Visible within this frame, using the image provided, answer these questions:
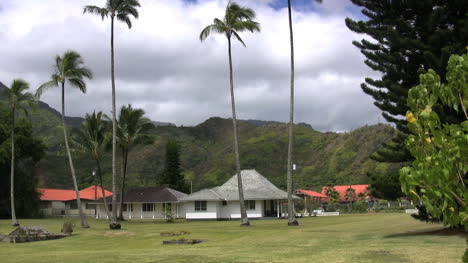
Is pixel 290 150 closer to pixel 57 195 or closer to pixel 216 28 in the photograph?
pixel 216 28

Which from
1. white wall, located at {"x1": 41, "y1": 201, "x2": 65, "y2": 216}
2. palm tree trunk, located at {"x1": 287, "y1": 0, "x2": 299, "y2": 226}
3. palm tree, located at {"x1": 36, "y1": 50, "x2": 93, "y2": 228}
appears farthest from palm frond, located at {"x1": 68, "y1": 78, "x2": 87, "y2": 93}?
white wall, located at {"x1": 41, "y1": 201, "x2": 65, "y2": 216}

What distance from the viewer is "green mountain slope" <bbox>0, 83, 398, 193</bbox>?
91.7 m

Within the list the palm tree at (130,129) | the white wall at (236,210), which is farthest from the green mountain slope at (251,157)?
the palm tree at (130,129)

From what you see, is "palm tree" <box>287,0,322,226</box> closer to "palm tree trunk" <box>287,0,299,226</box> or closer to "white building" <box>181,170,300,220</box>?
"palm tree trunk" <box>287,0,299,226</box>

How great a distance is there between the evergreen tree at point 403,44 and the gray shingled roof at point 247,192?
83.8 ft

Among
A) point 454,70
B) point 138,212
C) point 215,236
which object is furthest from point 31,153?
point 454,70

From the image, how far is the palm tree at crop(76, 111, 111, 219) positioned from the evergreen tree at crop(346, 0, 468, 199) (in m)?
24.7

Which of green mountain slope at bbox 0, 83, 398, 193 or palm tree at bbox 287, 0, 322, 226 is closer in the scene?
palm tree at bbox 287, 0, 322, 226

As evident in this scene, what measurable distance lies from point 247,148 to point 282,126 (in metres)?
26.3

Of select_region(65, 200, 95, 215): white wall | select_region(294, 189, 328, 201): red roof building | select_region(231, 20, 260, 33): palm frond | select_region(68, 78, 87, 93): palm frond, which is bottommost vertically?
select_region(65, 200, 95, 215): white wall

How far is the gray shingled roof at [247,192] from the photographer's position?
4472cm

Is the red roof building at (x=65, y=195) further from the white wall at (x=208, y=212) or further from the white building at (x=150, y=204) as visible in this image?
the white wall at (x=208, y=212)

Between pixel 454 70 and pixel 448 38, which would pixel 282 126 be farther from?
pixel 454 70

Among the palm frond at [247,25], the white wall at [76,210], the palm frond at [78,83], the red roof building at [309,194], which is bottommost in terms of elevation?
the white wall at [76,210]
